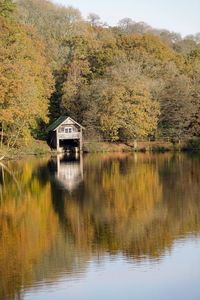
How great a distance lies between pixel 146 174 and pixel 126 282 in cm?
1850

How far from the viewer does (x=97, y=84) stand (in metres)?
52.2

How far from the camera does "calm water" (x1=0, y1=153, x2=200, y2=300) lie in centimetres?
943

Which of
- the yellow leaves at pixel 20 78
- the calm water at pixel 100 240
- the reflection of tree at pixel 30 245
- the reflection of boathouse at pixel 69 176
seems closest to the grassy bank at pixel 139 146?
the yellow leaves at pixel 20 78

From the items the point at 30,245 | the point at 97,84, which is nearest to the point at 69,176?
the point at 30,245

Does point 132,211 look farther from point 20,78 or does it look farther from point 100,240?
point 20,78

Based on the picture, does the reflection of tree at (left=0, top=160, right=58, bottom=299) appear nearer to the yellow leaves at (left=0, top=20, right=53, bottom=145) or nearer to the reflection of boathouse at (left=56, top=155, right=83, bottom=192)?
the reflection of boathouse at (left=56, top=155, right=83, bottom=192)

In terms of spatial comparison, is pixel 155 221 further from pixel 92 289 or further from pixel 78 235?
pixel 92 289

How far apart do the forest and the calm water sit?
19378mm

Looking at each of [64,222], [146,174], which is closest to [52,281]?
[64,222]

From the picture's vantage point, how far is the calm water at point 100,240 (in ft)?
30.9

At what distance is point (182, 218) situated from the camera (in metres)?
15.4

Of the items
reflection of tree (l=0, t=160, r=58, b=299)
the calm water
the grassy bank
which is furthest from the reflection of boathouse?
the grassy bank

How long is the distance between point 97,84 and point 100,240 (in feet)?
134

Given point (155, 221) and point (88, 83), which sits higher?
point (88, 83)
